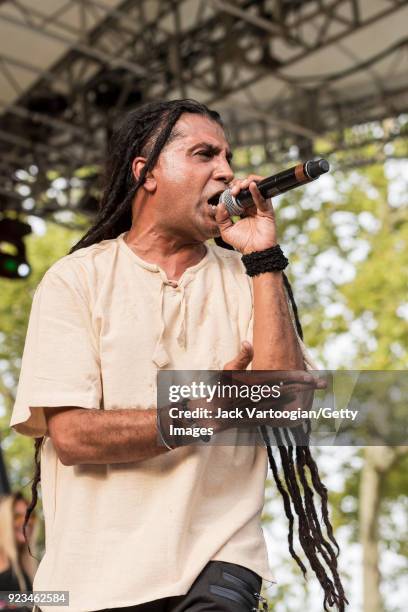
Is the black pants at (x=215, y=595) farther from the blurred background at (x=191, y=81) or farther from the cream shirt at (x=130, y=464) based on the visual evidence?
the blurred background at (x=191, y=81)

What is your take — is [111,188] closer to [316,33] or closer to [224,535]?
[224,535]

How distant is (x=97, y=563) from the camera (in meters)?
1.98

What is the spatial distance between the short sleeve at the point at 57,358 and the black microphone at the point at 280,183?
374mm

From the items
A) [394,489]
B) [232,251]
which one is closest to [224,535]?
[232,251]

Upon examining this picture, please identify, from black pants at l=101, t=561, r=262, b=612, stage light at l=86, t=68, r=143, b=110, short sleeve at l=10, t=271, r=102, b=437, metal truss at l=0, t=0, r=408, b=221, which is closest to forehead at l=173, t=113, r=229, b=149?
short sleeve at l=10, t=271, r=102, b=437

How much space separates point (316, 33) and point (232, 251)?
6.97 meters

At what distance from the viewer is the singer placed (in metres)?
1.97

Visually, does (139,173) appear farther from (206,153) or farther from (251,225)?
(251,225)

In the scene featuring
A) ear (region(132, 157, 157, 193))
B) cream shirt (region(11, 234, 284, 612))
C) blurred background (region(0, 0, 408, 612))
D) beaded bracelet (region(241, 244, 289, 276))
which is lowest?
cream shirt (region(11, 234, 284, 612))

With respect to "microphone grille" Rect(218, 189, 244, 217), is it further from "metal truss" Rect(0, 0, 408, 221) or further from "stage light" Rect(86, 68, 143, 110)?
"stage light" Rect(86, 68, 143, 110)

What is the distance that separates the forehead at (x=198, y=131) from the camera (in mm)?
2418

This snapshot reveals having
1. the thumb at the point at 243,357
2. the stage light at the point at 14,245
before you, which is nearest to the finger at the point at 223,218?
the thumb at the point at 243,357

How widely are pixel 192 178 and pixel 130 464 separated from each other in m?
0.69

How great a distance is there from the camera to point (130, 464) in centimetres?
203
